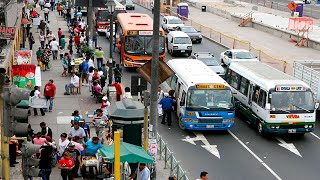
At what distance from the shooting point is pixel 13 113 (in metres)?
12.3

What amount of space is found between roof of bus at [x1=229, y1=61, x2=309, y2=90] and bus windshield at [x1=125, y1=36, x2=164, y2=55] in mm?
8811

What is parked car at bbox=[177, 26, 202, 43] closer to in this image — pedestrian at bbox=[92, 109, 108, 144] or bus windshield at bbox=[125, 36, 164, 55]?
bus windshield at bbox=[125, 36, 164, 55]

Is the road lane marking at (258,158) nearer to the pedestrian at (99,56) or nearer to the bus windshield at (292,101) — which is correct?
the bus windshield at (292,101)

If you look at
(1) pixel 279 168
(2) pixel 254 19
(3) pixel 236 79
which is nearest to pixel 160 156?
(1) pixel 279 168

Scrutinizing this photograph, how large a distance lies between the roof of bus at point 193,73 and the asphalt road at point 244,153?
2023 mm

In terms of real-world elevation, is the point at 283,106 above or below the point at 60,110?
above

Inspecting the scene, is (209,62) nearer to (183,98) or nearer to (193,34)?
(183,98)

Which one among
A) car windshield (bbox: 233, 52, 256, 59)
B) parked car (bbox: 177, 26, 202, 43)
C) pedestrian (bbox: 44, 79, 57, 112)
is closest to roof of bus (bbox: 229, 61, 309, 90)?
pedestrian (bbox: 44, 79, 57, 112)

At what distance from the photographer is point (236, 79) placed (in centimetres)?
2775

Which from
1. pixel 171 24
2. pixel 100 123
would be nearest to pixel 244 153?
pixel 100 123

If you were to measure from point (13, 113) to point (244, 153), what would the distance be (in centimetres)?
1175

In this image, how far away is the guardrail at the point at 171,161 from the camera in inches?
697

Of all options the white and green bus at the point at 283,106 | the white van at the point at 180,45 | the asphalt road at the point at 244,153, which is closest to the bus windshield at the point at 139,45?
the white van at the point at 180,45

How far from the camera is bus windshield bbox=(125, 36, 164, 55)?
119ft
